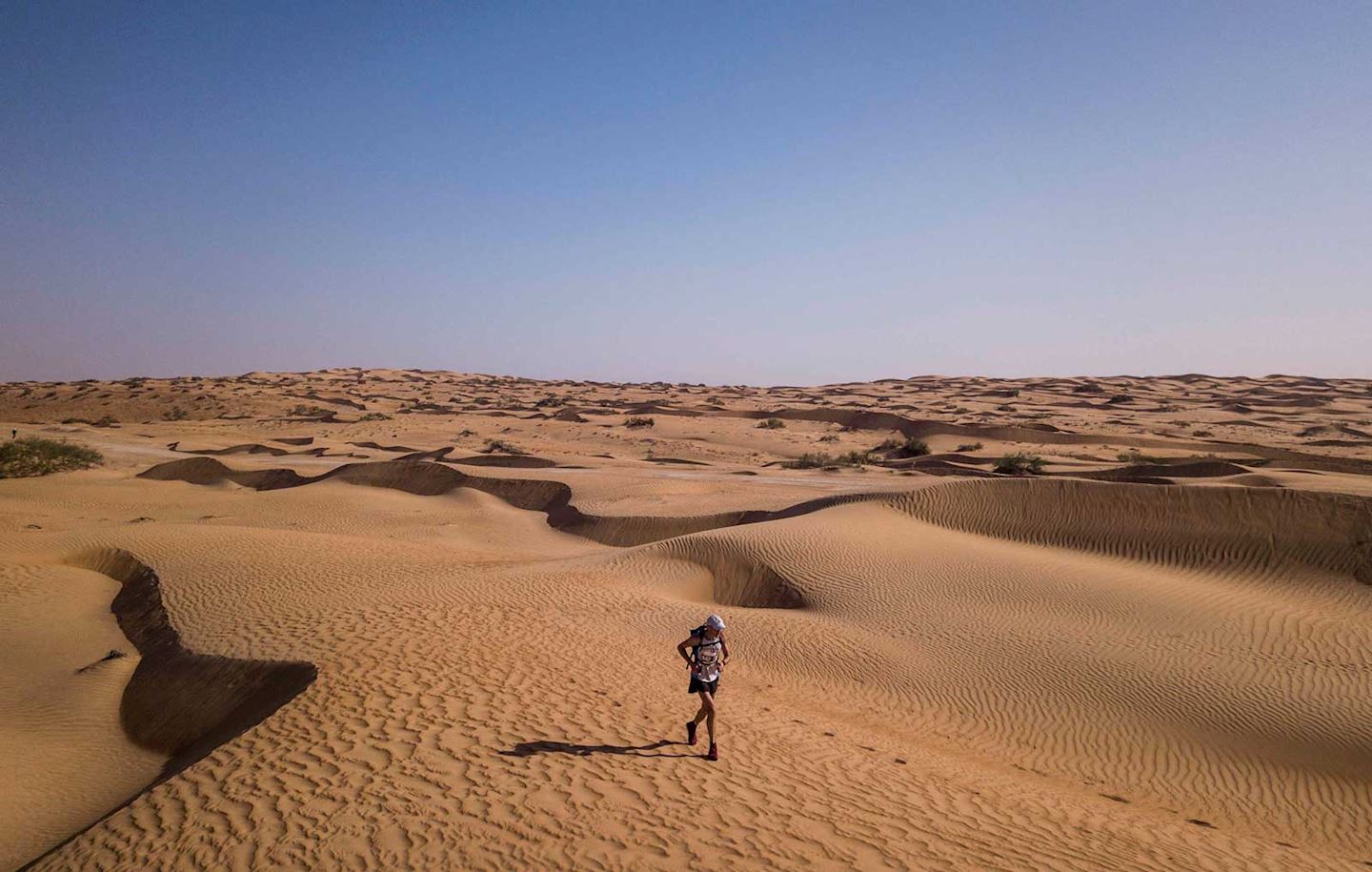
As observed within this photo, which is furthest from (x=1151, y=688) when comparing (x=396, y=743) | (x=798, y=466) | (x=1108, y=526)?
(x=798, y=466)

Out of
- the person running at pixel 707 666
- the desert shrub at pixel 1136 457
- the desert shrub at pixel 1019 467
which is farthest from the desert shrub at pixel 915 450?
the person running at pixel 707 666

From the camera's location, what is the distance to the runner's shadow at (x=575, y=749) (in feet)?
21.6

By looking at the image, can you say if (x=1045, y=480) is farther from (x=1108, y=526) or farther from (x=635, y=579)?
(x=635, y=579)

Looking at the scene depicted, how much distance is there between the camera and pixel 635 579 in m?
14.9

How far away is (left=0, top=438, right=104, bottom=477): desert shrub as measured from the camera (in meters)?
26.2

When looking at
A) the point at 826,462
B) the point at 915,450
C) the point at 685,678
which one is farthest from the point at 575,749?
the point at 915,450

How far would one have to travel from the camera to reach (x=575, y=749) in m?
6.68

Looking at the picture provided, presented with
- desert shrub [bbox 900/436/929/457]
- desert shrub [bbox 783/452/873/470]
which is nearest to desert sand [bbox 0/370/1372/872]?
desert shrub [bbox 783/452/873/470]

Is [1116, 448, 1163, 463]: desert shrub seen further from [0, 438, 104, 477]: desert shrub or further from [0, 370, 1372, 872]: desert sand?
[0, 438, 104, 477]: desert shrub

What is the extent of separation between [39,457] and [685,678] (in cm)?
3019

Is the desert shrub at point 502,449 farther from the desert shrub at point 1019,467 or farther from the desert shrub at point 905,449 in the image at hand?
the desert shrub at point 1019,467

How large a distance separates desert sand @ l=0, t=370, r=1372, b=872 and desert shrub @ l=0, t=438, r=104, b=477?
11.1ft

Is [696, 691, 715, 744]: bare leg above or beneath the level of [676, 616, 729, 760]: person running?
beneath

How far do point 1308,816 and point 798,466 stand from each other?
2484 centimetres
